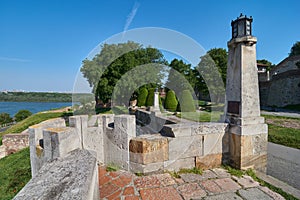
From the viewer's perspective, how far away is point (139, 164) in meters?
2.62

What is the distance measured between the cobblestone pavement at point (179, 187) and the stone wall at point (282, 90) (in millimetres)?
22442

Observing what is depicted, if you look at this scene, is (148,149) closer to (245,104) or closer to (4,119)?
(245,104)

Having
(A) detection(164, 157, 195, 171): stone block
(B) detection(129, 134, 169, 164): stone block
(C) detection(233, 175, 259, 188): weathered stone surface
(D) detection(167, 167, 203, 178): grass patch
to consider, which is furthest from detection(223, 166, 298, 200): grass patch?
(B) detection(129, 134, 169, 164): stone block

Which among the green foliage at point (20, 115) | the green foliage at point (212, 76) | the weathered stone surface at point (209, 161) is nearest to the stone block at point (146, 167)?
the weathered stone surface at point (209, 161)

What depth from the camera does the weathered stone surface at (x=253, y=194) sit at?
219 cm

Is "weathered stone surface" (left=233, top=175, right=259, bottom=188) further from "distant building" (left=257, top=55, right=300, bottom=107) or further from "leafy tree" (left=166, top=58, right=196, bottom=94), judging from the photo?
"distant building" (left=257, top=55, right=300, bottom=107)

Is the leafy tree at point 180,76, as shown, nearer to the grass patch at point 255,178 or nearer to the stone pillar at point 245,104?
the stone pillar at point 245,104

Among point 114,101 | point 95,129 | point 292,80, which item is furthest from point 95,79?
point 292,80

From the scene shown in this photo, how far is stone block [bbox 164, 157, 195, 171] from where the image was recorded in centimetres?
281

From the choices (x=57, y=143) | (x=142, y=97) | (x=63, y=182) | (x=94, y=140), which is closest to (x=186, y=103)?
(x=142, y=97)

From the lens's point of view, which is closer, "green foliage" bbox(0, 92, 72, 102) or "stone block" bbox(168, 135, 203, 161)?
"stone block" bbox(168, 135, 203, 161)

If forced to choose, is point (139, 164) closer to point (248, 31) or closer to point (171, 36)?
point (248, 31)

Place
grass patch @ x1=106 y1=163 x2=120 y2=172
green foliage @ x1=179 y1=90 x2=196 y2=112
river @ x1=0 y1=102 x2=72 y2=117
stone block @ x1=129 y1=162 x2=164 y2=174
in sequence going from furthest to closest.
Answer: river @ x1=0 y1=102 x2=72 y2=117, green foliage @ x1=179 y1=90 x2=196 y2=112, grass patch @ x1=106 y1=163 x2=120 y2=172, stone block @ x1=129 y1=162 x2=164 y2=174

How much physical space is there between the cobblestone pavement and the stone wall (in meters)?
22.4
